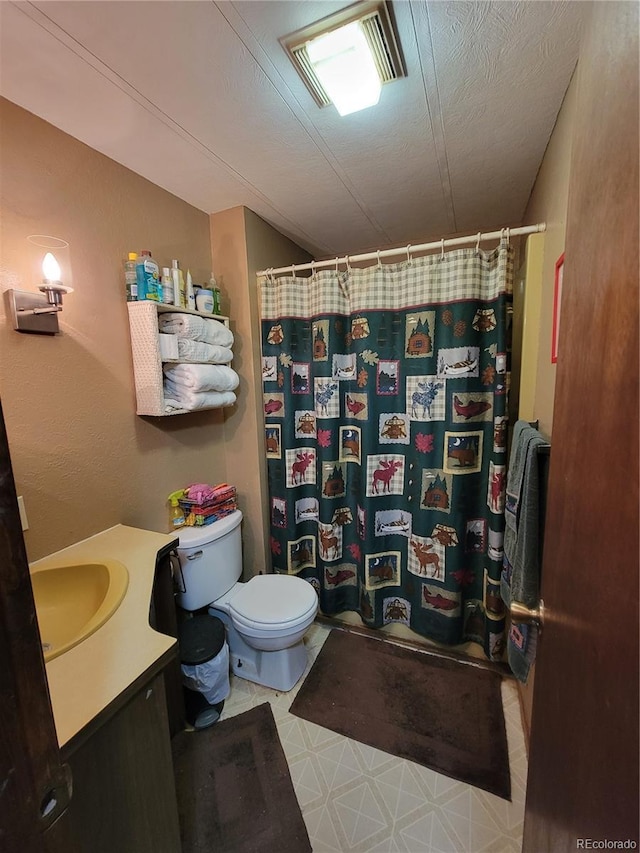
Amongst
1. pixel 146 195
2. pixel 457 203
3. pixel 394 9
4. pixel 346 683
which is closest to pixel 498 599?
pixel 346 683

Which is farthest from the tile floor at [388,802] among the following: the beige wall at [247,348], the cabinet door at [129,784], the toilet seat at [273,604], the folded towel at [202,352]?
the folded towel at [202,352]

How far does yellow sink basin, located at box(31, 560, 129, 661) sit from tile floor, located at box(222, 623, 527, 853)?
980 mm

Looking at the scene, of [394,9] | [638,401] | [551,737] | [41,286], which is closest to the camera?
[638,401]

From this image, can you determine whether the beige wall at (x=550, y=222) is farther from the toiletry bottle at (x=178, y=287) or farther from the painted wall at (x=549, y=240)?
the toiletry bottle at (x=178, y=287)

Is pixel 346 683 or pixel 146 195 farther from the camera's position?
pixel 346 683

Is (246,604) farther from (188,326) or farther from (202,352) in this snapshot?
(188,326)

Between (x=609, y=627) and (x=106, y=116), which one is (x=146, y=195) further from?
(x=609, y=627)

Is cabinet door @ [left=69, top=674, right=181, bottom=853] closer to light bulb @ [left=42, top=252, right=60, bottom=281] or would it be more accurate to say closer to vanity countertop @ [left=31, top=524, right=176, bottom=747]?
vanity countertop @ [left=31, top=524, right=176, bottom=747]

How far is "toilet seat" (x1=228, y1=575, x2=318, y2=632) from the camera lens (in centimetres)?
155

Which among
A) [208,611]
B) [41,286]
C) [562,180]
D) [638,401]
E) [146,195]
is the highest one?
[146,195]

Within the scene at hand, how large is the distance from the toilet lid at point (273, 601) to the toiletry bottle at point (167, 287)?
141 cm

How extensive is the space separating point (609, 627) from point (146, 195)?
2.04m

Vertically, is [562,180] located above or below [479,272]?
above

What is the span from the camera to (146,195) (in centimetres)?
157
